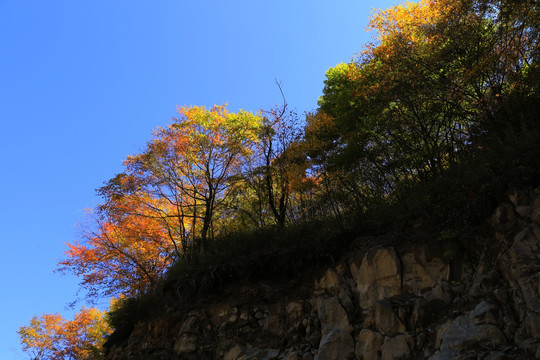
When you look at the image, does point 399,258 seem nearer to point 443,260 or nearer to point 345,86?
point 443,260

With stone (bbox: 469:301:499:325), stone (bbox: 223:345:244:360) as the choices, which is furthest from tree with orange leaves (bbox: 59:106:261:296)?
stone (bbox: 469:301:499:325)

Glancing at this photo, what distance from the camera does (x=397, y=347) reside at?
604 cm

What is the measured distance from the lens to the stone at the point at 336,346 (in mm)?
6750

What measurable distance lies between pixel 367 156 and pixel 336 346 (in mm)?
7110

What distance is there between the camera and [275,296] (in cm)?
926

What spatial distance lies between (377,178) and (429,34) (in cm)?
497

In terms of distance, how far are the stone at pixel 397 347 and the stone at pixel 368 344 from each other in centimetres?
16

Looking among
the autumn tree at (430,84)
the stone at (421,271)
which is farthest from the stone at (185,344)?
the autumn tree at (430,84)

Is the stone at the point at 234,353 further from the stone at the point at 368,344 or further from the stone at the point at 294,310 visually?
the stone at the point at 368,344

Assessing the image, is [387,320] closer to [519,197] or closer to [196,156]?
[519,197]

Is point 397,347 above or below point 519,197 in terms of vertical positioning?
below

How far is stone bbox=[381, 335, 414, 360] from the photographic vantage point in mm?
5922

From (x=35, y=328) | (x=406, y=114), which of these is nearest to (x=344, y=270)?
(x=406, y=114)

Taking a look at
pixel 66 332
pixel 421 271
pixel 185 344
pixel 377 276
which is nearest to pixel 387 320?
pixel 377 276
